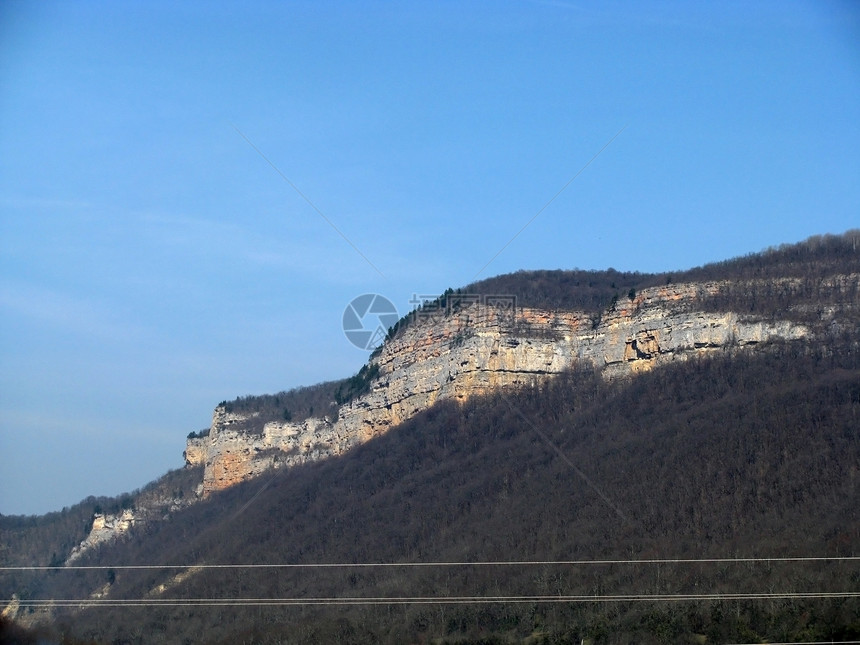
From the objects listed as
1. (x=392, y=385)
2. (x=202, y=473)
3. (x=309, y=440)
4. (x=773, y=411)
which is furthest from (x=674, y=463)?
(x=202, y=473)

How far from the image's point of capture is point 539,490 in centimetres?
9638

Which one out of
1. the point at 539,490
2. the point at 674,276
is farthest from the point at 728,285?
the point at 539,490

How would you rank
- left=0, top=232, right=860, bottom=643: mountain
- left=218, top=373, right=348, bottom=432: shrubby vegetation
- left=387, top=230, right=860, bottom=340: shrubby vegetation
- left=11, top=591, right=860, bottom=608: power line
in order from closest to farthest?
left=11, top=591, right=860, bottom=608: power line
left=0, top=232, right=860, bottom=643: mountain
left=387, top=230, right=860, bottom=340: shrubby vegetation
left=218, top=373, right=348, bottom=432: shrubby vegetation

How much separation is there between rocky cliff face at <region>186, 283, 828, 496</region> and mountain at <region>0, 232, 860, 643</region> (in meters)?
0.21

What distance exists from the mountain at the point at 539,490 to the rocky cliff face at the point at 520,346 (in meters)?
0.21

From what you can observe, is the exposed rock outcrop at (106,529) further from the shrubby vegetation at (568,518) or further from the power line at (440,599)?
the power line at (440,599)

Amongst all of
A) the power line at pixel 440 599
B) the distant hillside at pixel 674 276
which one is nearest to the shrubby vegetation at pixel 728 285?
the distant hillside at pixel 674 276

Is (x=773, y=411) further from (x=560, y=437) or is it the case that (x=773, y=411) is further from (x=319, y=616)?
(x=319, y=616)

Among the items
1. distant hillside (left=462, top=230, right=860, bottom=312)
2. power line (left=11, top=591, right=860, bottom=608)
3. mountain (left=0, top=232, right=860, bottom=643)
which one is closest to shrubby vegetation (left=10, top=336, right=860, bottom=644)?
mountain (left=0, top=232, right=860, bottom=643)

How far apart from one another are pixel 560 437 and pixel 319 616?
36890mm

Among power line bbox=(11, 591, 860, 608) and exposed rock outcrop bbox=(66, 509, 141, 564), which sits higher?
exposed rock outcrop bbox=(66, 509, 141, 564)

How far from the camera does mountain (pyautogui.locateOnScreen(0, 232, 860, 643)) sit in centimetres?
7000

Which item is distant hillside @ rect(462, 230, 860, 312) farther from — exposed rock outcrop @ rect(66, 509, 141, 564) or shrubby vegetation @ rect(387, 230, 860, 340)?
exposed rock outcrop @ rect(66, 509, 141, 564)

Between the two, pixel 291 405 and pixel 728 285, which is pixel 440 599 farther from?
pixel 291 405
